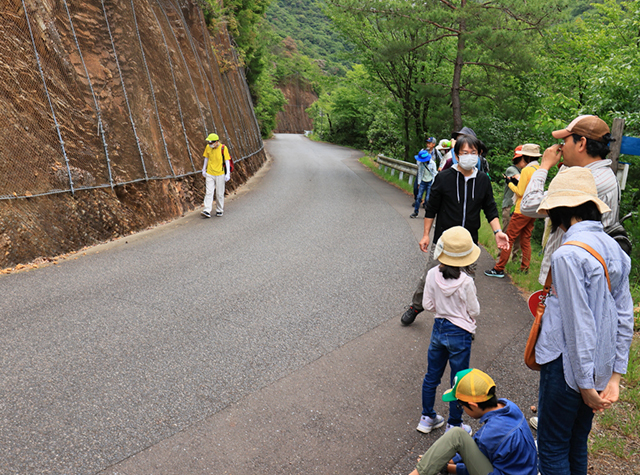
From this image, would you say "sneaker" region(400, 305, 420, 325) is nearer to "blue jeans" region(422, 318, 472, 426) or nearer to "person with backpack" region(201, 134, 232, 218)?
"blue jeans" region(422, 318, 472, 426)

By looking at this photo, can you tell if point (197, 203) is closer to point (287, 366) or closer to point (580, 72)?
point (287, 366)

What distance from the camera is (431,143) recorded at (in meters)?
11.7

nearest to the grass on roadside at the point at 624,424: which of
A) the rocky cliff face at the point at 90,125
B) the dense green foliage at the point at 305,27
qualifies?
the rocky cliff face at the point at 90,125

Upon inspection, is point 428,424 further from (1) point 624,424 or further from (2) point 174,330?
(2) point 174,330

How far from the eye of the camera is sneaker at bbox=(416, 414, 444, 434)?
3536mm

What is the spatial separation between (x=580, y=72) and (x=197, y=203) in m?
11.8

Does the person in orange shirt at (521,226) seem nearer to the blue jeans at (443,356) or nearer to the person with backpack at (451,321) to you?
the person with backpack at (451,321)

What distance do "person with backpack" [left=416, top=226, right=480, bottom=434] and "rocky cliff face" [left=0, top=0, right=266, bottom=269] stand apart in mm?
6409

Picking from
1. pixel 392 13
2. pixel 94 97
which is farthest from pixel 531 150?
pixel 392 13

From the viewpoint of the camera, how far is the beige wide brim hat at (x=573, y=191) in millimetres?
2379

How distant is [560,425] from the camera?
8.06ft

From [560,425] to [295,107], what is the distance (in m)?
80.5

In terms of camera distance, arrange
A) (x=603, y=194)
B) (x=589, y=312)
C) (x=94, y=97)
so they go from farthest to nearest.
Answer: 1. (x=94, y=97)
2. (x=603, y=194)
3. (x=589, y=312)

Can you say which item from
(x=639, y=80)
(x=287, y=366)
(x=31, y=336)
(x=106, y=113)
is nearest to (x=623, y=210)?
(x=639, y=80)
